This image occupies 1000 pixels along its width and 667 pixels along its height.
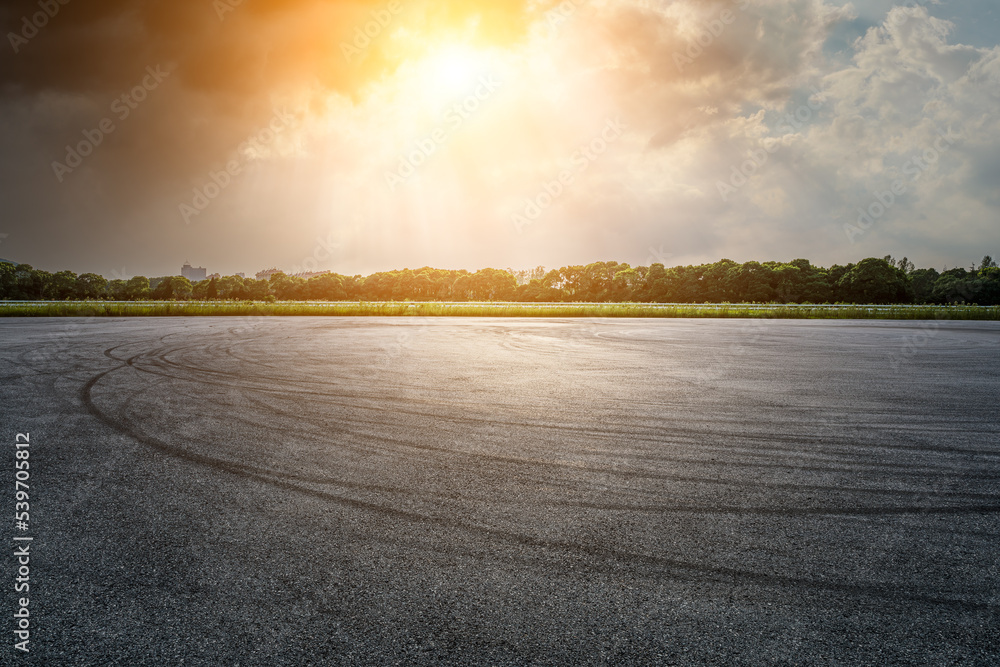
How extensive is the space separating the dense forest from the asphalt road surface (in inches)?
2917

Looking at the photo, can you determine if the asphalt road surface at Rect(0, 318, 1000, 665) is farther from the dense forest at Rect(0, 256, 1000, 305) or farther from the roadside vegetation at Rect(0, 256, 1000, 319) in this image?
the dense forest at Rect(0, 256, 1000, 305)

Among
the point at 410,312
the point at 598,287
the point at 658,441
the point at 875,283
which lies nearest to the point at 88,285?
the point at 410,312

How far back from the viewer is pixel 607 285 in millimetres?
91812

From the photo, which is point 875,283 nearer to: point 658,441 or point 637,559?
point 658,441

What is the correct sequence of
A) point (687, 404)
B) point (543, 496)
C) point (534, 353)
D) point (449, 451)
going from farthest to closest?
1. point (534, 353)
2. point (687, 404)
3. point (449, 451)
4. point (543, 496)

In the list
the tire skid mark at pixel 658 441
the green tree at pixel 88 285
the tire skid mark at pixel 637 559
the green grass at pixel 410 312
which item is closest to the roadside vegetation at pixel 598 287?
the green tree at pixel 88 285

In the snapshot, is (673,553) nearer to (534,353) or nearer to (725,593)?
(725,593)

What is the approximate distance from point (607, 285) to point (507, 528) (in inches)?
3585

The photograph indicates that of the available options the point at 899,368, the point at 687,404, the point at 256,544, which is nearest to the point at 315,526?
the point at 256,544

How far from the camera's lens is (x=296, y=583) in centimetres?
269

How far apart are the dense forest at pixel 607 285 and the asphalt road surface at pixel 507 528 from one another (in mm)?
74086

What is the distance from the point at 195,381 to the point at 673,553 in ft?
28.5

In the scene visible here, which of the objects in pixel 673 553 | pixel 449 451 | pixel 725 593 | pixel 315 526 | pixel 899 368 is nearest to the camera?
pixel 725 593

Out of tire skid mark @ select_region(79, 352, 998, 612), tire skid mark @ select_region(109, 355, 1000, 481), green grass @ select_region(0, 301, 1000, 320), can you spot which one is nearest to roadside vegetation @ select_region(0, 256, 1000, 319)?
green grass @ select_region(0, 301, 1000, 320)
